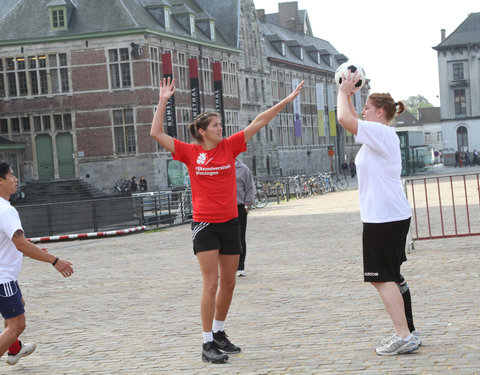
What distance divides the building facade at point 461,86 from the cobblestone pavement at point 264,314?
72.9 metres

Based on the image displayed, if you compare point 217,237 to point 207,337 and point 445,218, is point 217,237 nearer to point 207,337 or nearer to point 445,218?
point 207,337

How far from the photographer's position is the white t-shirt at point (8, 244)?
6.68 metres

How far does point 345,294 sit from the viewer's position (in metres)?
10.6

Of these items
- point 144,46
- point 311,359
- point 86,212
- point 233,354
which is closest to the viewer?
point 311,359

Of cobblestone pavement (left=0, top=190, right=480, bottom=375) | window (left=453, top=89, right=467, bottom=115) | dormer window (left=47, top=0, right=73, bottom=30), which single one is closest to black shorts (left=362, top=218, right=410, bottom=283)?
cobblestone pavement (left=0, top=190, right=480, bottom=375)

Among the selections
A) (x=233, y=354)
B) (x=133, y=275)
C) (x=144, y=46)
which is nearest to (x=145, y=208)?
(x=133, y=275)

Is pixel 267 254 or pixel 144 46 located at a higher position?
pixel 144 46

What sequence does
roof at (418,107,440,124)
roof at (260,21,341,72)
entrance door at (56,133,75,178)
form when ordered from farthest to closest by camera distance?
roof at (418,107,440,124)
roof at (260,21,341,72)
entrance door at (56,133,75,178)

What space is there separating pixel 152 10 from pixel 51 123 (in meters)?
8.77

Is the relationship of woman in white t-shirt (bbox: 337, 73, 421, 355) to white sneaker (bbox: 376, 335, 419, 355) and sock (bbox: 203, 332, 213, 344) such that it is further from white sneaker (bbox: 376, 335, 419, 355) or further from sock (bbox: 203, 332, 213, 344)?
sock (bbox: 203, 332, 213, 344)

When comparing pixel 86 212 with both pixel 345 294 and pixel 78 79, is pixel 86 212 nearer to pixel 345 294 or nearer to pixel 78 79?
pixel 345 294

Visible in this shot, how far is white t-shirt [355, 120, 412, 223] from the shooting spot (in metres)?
6.91

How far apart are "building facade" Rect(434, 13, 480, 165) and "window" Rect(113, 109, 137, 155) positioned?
4461 centimetres

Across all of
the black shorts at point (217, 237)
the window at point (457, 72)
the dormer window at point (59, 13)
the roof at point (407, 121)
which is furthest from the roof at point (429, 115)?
the black shorts at point (217, 237)
